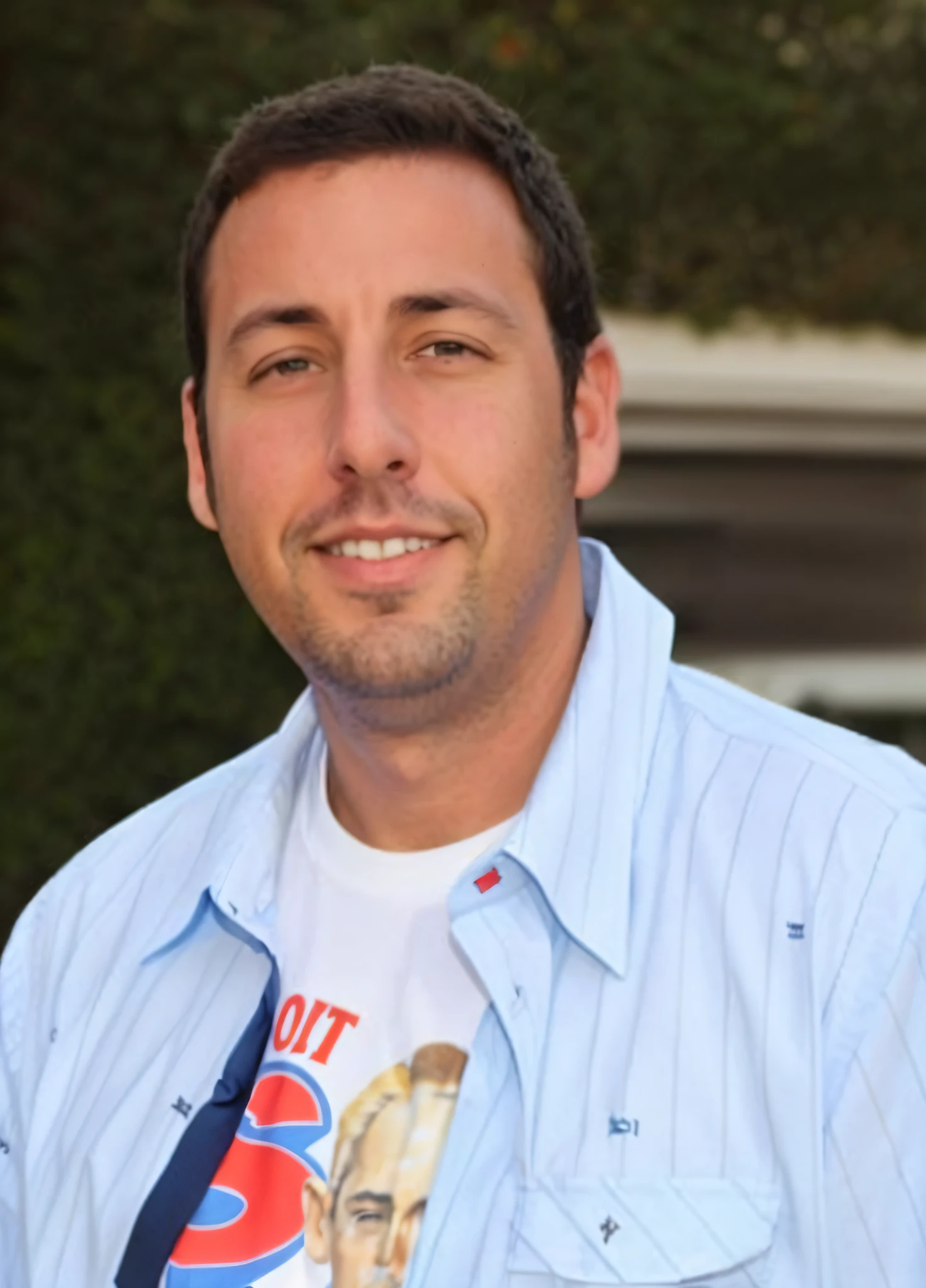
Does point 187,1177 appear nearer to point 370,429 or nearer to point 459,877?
point 459,877

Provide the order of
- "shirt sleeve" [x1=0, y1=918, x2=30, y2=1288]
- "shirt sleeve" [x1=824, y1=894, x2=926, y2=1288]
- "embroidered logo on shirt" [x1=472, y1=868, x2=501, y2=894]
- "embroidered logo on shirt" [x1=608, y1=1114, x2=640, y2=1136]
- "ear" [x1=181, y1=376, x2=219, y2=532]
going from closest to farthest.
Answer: "shirt sleeve" [x1=824, y1=894, x2=926, y2=1288]
"embroidered logo on shirt" [x1=608, y1=1114, x2=640, y2=1136]
"embroidered logo on shirt" [x1=472, y1=868, x2=501, y2=894]
"shirt sleeve" [x1=0, y1=918, x2=30, y2=1288]
"ear" [x1=181, y1=376, x2=219, y2=532]

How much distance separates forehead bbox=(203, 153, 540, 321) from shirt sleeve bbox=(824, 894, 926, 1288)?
40.6 inches

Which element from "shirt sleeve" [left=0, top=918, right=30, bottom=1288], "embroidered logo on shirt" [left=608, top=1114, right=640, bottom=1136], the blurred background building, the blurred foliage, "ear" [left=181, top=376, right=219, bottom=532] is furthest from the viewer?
the blurred background building

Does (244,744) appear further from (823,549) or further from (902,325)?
(902,325)

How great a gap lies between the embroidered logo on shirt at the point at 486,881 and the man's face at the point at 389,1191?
0.77 ft

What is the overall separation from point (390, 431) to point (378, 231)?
270mm

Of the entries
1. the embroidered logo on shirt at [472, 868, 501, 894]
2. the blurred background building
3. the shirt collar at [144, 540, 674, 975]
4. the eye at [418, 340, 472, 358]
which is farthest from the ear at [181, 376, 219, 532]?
the blurred background building

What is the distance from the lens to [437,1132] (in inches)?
63.2

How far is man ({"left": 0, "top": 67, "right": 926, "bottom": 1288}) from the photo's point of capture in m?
1.48

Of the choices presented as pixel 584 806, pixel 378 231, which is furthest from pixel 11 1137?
pixel 378 231

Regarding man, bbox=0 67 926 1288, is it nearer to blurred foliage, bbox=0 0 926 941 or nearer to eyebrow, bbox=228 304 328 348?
eyebrow, bbox=228 304 328 348

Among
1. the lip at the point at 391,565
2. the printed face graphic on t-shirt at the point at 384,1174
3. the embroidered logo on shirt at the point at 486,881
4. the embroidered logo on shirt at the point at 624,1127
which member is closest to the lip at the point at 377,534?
the lip at the point at 391,565

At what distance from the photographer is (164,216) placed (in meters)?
4.02

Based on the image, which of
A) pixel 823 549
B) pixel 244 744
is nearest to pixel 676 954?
pixel 244 744
